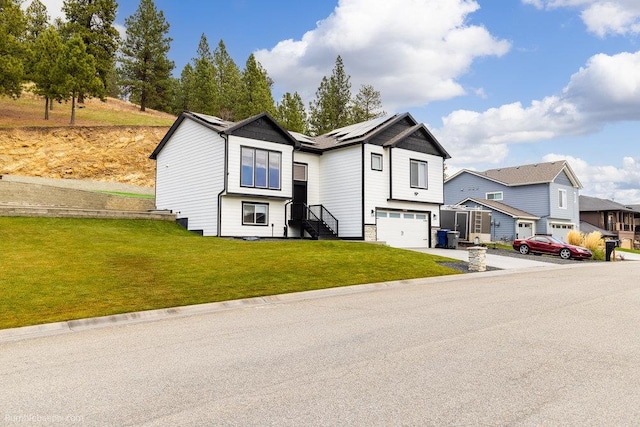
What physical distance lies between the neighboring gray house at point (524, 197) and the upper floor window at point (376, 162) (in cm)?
1961

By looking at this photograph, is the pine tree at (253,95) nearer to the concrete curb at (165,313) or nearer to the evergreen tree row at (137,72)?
the evergreen tree row at (137,72)

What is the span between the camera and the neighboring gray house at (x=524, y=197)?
43.8m

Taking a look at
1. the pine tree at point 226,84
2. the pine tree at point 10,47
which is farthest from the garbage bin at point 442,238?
the pine tree at point 10,47

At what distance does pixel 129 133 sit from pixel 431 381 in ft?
148

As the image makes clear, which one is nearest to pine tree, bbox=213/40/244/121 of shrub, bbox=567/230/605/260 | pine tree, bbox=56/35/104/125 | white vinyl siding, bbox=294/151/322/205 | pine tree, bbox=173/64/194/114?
pine tree, bbox=173/64/194/114

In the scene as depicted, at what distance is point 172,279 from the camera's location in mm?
13125

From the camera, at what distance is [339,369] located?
5648 millimetres

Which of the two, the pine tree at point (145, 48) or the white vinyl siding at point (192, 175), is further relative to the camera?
the pine tree at point (145, 48)

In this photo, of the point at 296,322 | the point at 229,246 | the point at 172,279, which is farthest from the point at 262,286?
the point at 229,246

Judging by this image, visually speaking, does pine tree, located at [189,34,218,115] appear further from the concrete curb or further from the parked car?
the concrete curb

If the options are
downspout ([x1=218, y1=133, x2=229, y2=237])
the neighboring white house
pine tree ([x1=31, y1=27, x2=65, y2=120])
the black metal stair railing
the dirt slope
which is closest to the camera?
downspout ([x1=218, y1=133, x2=229, y2=237])

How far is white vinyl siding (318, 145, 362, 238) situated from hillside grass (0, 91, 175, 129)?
27.0 metres

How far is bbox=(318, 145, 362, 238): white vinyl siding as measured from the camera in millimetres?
27609

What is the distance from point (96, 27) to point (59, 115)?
12.2 meters
